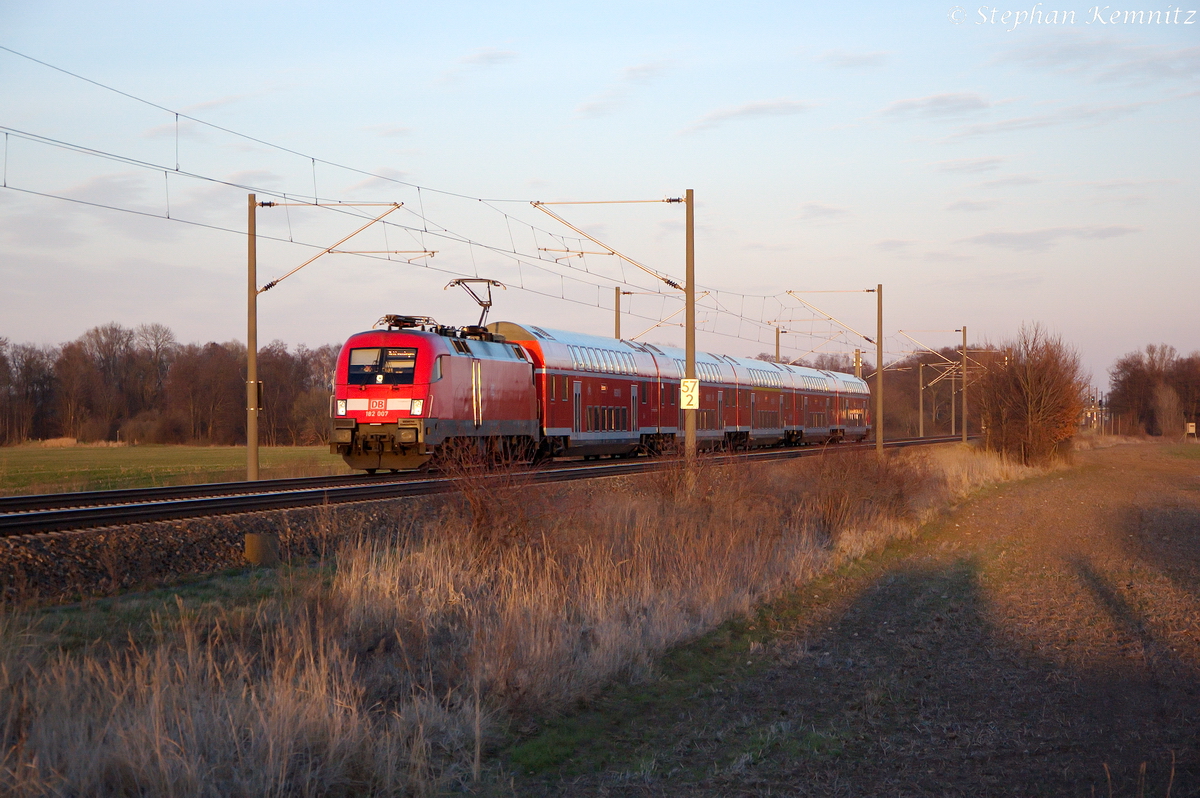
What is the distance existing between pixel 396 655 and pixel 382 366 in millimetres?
15654

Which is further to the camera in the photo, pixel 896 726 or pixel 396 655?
pixel 396 655

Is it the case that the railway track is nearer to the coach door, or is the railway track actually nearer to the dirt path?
the coach door

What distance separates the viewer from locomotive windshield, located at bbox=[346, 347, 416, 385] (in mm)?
22734

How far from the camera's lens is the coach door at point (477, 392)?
2445 cm

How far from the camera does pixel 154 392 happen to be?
95938 mm

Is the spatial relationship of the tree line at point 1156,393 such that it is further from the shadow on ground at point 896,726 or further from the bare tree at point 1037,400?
the shadow on ground at point 896,726

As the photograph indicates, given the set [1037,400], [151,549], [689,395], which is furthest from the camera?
[1037,400]

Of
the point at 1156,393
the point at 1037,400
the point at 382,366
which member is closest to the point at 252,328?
the point at 382,366

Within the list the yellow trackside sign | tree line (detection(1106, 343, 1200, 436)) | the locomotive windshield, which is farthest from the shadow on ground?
tree line (detection(1106, 343, 1200, 436))

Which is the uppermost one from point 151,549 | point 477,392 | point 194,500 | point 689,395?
point 477,392

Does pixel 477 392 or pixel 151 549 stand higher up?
pixel 477 392

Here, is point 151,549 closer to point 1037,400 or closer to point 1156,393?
point 1037,400

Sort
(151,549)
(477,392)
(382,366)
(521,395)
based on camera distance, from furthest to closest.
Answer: (521,395)
(477,392)
(382,366)
(151,549)

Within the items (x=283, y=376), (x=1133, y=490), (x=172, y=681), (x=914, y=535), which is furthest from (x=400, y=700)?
(x=283, y=376)
